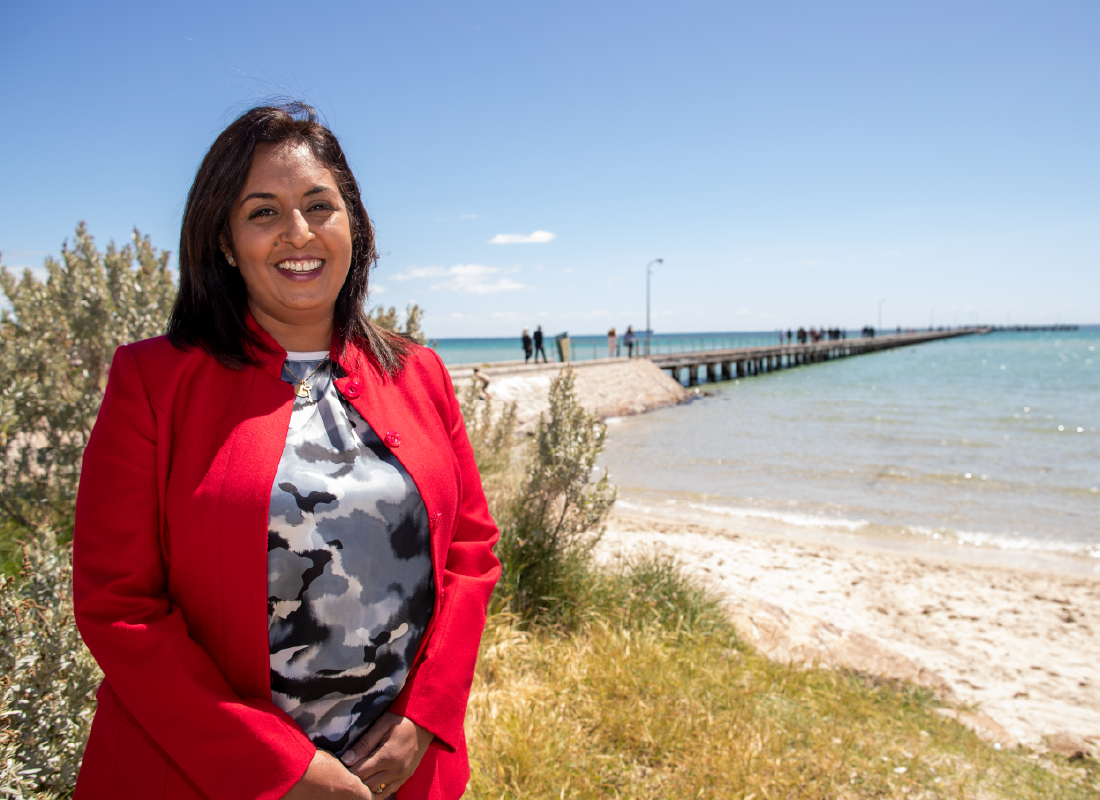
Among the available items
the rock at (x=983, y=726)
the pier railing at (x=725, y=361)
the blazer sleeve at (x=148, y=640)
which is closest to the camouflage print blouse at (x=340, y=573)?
the blazer sleeve at (x=148, y=640)

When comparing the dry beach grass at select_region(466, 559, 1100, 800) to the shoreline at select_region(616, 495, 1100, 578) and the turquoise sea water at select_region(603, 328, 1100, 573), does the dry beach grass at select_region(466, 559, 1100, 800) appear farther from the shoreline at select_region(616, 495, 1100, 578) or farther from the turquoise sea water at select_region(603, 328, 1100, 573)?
the turquoise sea water at select_region(603, 328, 1100, 573)

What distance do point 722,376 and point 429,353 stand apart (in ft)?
148

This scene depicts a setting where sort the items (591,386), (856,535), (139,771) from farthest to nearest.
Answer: (591,386) → (856,535) → (139,771)

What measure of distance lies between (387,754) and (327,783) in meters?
0.14

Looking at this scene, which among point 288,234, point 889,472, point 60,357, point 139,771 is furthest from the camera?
point 889,472

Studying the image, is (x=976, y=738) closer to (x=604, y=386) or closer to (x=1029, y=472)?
(x=1029, y=472)

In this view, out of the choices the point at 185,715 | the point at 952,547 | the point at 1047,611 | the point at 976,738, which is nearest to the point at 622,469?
the point at 952,547

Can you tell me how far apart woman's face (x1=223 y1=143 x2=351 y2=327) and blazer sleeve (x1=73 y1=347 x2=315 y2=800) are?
17.1 inches

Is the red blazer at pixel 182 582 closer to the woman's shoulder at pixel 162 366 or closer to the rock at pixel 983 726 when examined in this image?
the woman's shoulder at pixel 162 366

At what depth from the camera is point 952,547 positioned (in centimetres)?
948

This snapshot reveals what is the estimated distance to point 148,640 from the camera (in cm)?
121

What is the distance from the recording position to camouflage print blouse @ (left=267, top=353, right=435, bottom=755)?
4.46ft

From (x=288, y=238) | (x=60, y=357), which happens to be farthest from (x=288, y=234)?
(x=60, y=357)

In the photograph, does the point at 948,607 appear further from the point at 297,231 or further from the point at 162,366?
the point at 162,366
